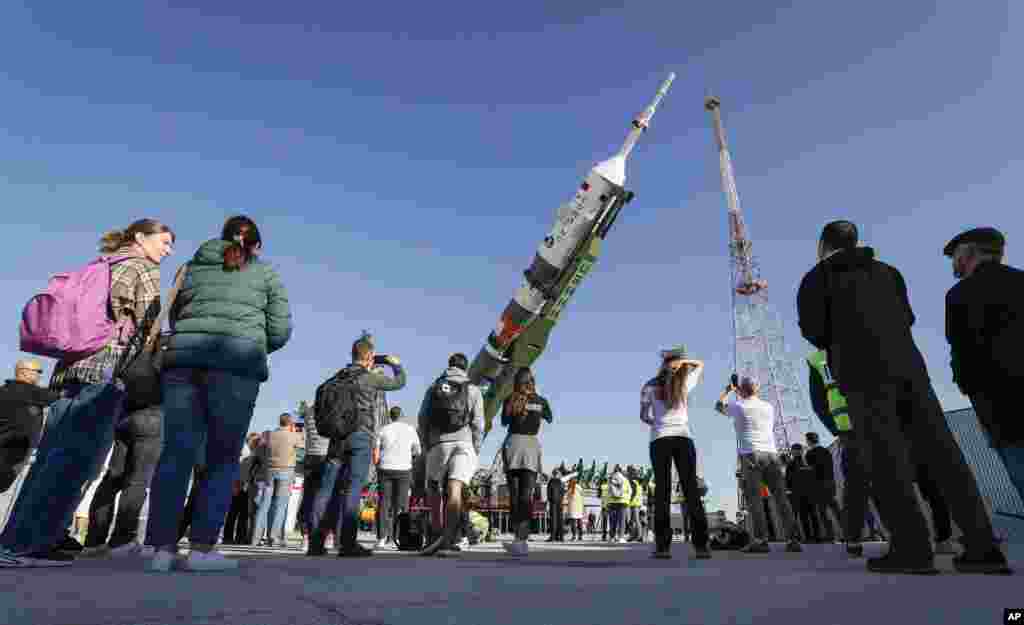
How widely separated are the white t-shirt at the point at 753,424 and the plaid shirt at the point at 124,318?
5.73 meters

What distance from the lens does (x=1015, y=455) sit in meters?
3.57

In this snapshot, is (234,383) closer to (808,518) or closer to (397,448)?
(397,448)

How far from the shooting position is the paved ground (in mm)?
1778

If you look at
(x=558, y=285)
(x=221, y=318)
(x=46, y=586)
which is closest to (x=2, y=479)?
(x=221, y=318)

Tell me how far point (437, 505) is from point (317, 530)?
1078 mm

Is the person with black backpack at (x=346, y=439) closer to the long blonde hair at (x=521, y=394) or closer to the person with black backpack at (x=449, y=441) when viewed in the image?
the person with black backpack at (x=449, y=441)

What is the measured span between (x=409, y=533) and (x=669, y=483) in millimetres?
3182

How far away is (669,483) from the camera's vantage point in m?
5.29

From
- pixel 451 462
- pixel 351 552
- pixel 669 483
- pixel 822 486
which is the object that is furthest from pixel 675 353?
pixel 822 486

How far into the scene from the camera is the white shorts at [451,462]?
5.59 metres

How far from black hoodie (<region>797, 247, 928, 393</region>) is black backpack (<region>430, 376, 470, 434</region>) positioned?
2.91 metres

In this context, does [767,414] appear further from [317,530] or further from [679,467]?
[317,530]

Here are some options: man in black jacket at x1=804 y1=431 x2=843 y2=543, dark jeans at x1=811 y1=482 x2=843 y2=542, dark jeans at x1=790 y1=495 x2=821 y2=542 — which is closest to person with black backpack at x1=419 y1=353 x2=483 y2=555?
man in black jacket at x1=804 y1=431 x2=843 y2=543

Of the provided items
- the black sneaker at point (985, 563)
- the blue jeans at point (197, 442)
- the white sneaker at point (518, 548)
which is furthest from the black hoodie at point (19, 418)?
A: the black sneaker at point (985, 563)
